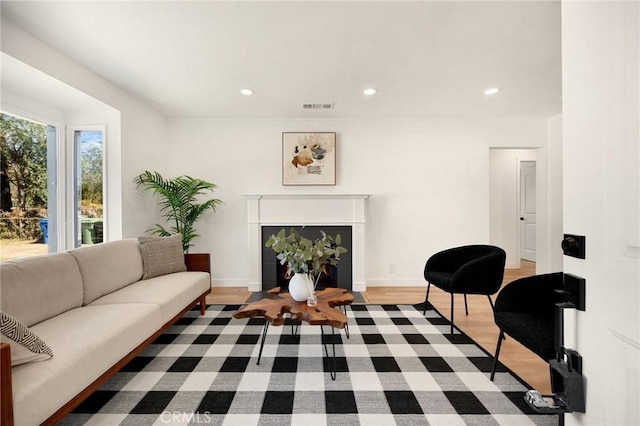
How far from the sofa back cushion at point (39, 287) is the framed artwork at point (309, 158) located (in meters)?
2.63

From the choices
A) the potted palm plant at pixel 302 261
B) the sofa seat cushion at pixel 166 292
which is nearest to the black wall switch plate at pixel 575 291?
the potted palm plant at pixel 302 261

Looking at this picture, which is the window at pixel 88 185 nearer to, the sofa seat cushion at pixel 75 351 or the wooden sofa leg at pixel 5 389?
the sofa seat cushion at pixel 75 351

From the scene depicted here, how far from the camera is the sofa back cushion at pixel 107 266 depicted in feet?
6.93

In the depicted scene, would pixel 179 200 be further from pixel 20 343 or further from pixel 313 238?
pixel 20 343

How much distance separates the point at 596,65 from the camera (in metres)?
0.87

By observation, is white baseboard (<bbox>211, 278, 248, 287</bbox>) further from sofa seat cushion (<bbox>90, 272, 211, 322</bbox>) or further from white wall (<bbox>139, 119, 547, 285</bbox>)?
sofa seat cushion (<bbox>90, 272, 211, 322</bbox>)

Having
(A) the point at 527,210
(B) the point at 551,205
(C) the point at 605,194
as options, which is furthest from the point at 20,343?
(A) the point at 527,210

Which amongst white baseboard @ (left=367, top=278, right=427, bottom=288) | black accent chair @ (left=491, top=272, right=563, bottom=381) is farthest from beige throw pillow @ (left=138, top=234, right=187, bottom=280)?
black accent chair @ (left=491, top=272, right=563, bottom=381)

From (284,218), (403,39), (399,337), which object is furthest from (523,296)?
(284,218)

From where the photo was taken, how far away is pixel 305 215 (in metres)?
4.02

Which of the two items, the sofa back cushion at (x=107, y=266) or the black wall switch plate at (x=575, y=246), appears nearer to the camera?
the black wall switch plate at (x=575, y=246)

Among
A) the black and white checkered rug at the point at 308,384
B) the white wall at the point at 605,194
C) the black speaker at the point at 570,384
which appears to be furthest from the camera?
the black and white checkered rug at the point at 308,384

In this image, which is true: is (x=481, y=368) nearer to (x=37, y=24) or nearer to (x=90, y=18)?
(x=90, y=18)

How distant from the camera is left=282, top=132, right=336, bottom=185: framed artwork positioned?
13.4 ft
